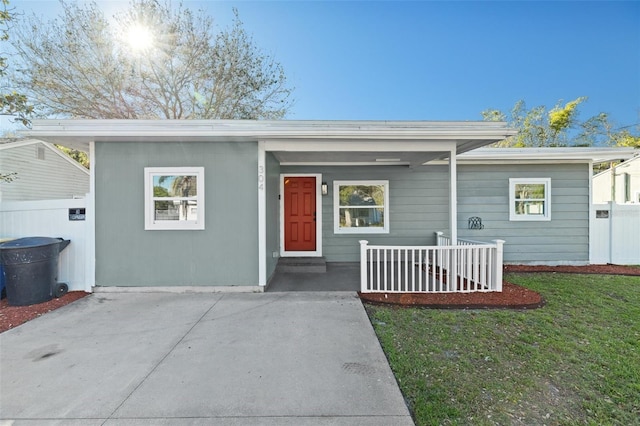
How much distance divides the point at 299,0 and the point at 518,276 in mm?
10450

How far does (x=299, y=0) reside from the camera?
370 inches

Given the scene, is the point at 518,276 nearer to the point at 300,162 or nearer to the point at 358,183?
the point at 358,183

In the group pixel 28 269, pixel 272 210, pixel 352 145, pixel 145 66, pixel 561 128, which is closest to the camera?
pixel 28 269

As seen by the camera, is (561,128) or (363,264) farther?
(561,128)

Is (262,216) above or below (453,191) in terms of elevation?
below

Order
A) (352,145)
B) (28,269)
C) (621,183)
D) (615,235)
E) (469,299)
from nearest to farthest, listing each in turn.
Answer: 1. (28,269)
2. (469,299)
3. (352,145)
4. (615,235)
5. (621,183)

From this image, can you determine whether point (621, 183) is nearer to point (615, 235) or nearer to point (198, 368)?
point (615, 235)

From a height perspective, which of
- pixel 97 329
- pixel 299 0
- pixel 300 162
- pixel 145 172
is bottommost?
pixel 97 329

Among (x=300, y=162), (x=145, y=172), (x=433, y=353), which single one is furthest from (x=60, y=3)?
(x=433, y=353)

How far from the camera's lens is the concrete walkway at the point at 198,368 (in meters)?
1.95

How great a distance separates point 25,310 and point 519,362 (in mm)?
6235

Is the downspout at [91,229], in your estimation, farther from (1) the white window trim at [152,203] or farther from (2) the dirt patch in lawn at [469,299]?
(2) the dirt patch in lawn at [469,299]

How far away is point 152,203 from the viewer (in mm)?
4758

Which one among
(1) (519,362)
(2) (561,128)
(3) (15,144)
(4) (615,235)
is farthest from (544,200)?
(2) (561,128)
